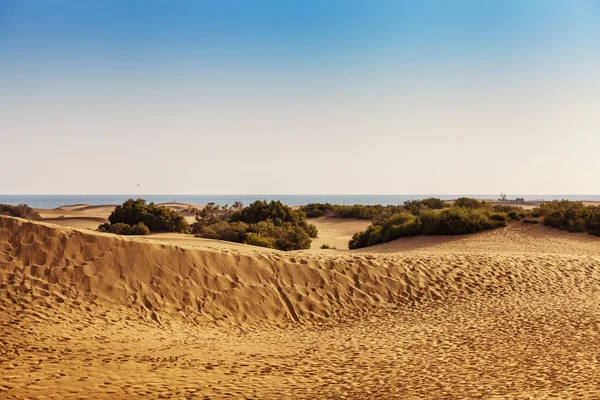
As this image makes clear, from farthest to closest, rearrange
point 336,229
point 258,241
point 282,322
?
point 336,229 < point 258,241 < point 282,322

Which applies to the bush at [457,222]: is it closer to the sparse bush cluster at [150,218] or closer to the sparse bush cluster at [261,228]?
the sparse bush cluster at [261,228]

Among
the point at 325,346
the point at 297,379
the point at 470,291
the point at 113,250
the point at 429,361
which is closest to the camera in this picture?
the point at 297,379

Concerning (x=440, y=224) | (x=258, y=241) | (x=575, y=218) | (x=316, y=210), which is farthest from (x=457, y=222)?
(x=316, y=210)

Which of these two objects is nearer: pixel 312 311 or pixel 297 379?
pixel 297 379

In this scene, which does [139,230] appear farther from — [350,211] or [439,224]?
[350,211]

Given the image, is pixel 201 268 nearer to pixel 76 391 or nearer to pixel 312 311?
pixel 312 311

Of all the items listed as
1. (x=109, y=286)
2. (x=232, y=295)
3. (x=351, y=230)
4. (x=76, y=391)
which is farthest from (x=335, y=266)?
(x=351, y=230)

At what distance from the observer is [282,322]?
13289 mm

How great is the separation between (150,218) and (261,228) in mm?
6693

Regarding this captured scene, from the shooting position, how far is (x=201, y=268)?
14.6m

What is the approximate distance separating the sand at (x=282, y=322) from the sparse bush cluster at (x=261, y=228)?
8600mm

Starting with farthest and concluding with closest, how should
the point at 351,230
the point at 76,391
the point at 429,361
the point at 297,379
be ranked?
the point at 351,230
the point at 429,361
the point at 297,379
the point at 76,391

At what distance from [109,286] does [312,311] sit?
5137 mm

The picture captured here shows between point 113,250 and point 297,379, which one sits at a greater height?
point 113,250
